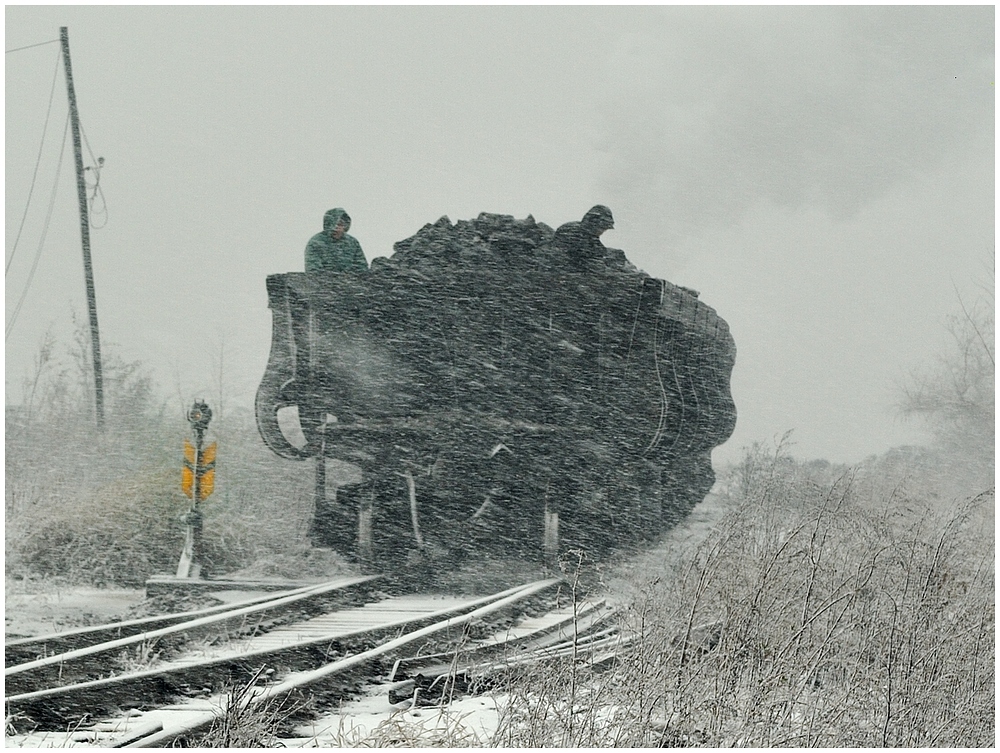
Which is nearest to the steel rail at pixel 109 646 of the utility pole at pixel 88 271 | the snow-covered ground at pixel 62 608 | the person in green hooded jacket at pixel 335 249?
the snow-covered ground at pixel 62 608

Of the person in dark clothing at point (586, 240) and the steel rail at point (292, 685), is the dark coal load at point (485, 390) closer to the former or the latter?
the person in dark clothing at point (586, 240)

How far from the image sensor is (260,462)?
868 centimetres

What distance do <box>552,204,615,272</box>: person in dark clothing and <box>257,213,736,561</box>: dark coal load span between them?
16 mm

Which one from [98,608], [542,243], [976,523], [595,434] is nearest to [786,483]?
[976,523]

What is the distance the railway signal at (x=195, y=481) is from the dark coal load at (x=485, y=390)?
0.43m

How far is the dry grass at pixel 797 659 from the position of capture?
3.22 m

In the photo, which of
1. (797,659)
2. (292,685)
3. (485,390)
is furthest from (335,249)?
(797,659)

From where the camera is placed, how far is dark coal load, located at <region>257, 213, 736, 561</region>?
6.43 m

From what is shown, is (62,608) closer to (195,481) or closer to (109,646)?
(195,481)

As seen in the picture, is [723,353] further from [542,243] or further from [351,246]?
[351,246]

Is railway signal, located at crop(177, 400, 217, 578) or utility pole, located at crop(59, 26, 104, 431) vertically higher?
utility pole, located at crop(59, 26, 104, 431)

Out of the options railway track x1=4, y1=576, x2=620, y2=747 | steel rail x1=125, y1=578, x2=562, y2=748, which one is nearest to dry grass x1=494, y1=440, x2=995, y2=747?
railway track x1=4, y1=576, x2=620, y2=747

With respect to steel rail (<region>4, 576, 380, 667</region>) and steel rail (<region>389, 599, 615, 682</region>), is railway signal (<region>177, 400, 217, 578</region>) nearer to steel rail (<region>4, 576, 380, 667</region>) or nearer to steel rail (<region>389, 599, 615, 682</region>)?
steel rail (<region>4, 576, 380, 667</region>)

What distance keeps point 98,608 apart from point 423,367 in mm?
2610
